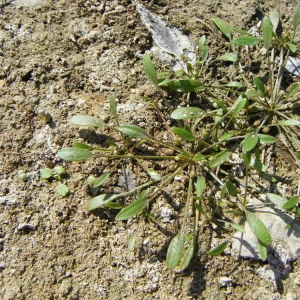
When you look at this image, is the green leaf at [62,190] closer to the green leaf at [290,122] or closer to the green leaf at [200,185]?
the green leaf at [200,185]

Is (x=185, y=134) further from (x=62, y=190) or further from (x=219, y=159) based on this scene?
(x=62, y=190)

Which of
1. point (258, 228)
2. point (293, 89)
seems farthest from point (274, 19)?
point (258, 228)

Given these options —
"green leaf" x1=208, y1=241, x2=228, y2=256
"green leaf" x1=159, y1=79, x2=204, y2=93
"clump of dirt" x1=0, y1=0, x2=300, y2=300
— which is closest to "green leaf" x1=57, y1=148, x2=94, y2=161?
"clump of dirt" x1=0, y1=0, x2=300, y2=300

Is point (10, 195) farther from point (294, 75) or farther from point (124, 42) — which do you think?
point (294, 75)

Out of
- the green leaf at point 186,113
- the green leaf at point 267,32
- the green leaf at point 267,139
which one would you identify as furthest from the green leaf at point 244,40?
the green leaf at point 267,139

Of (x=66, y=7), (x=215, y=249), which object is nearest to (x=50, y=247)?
(x=215, y=249)

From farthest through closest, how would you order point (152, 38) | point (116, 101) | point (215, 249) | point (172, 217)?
point (152, 38), point (116, 101), point (172, 217), point (215, 249)

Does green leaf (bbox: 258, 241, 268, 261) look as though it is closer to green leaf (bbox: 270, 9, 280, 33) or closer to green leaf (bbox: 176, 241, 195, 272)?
green leaf (bbox: 176, 241, 195, 272)
